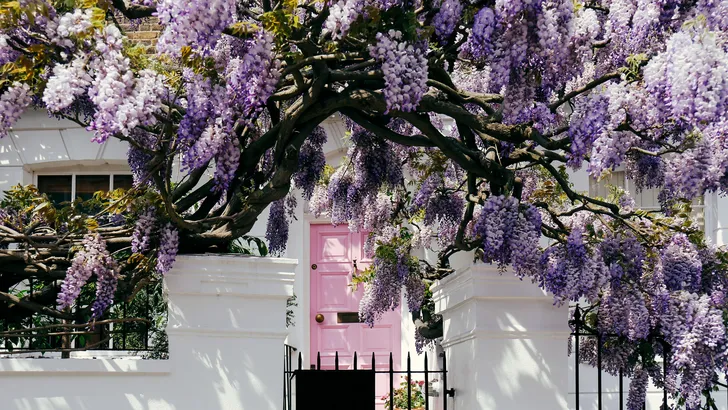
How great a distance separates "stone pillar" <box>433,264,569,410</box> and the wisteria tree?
0.55 feet

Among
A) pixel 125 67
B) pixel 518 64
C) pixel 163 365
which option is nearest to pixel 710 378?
pixel 518 64

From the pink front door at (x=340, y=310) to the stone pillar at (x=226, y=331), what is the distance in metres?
5.82

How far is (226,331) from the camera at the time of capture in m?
5.16

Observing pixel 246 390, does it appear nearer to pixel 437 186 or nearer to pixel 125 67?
pixel 125 67

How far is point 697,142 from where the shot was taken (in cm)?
492

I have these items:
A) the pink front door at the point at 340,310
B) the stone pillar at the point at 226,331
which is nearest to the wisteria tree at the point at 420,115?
the stone pillar at the point at 226,331

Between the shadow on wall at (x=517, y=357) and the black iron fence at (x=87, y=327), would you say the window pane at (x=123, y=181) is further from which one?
the shadow on wall at (x=517, y=357)

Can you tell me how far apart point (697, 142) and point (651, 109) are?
61 cm

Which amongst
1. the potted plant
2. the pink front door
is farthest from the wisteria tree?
the pink front door

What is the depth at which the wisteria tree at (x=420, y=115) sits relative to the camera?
174 inches

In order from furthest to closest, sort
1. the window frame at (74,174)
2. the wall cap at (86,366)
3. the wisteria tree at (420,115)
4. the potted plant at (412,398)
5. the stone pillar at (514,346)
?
the window frame at (74,174)
the potted plant at (412,398)
the stone pillar at (514,346)
the wall cap at (86,366)
the wisteria tree at (420,115)

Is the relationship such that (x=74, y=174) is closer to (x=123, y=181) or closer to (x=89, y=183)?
(x=89, y=183)

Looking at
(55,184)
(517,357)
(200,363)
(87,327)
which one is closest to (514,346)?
(517,357)

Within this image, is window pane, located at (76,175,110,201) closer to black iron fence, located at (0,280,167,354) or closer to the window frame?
the window frame
